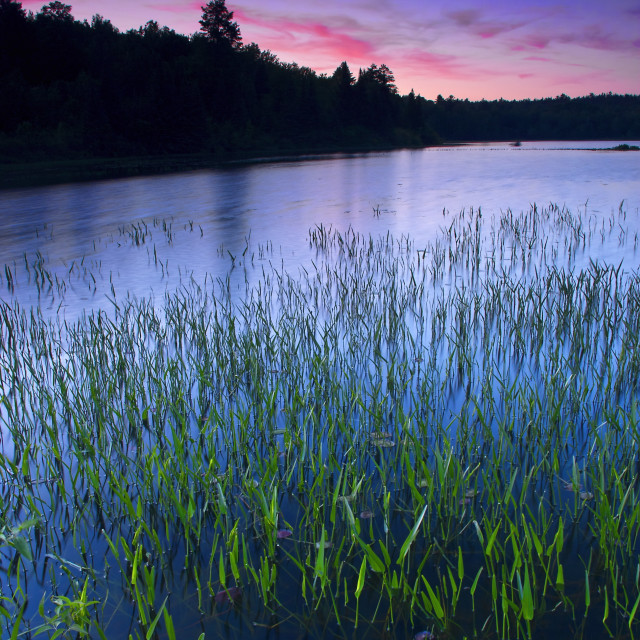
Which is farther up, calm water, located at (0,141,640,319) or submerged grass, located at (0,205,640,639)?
calm water, located at (0,141,640,319)

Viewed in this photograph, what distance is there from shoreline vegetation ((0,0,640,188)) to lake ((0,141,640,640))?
869 inches

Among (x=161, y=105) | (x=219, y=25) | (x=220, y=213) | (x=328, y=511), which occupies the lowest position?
(x=328, y=511)

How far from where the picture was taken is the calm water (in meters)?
9.35

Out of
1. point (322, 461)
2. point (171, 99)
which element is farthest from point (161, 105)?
point (322, 461)

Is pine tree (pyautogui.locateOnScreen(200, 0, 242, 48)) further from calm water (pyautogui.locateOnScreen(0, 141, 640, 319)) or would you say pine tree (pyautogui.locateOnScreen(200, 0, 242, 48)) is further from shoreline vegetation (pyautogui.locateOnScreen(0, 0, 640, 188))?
calm water (pyautogui.locateOnScreen(0, 141, 640, 319))

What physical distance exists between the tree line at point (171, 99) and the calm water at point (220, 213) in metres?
19.6

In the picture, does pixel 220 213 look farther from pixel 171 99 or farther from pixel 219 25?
pixel 219 25

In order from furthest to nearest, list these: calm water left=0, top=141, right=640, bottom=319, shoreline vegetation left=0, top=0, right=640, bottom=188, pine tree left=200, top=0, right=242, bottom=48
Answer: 1. pine tree left=200, top=0, right=242, bottom=48
2. shoreline vegetation left=0, top=0, right=640, bottom=188
3. calm water left=0, top=141, right=640, bottom=319

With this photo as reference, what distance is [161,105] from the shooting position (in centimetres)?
4878

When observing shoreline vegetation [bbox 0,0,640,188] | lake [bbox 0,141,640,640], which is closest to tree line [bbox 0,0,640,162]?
shoreline vegetation [bbox 0,0,640,188]

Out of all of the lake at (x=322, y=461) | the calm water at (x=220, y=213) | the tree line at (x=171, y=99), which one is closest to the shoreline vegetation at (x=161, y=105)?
the tree line at (x=171, y=99)

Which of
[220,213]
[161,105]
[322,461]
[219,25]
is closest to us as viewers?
[322,461]

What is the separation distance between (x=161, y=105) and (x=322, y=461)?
50.9 m

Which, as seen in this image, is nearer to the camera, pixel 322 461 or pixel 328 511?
pixel 328 511
